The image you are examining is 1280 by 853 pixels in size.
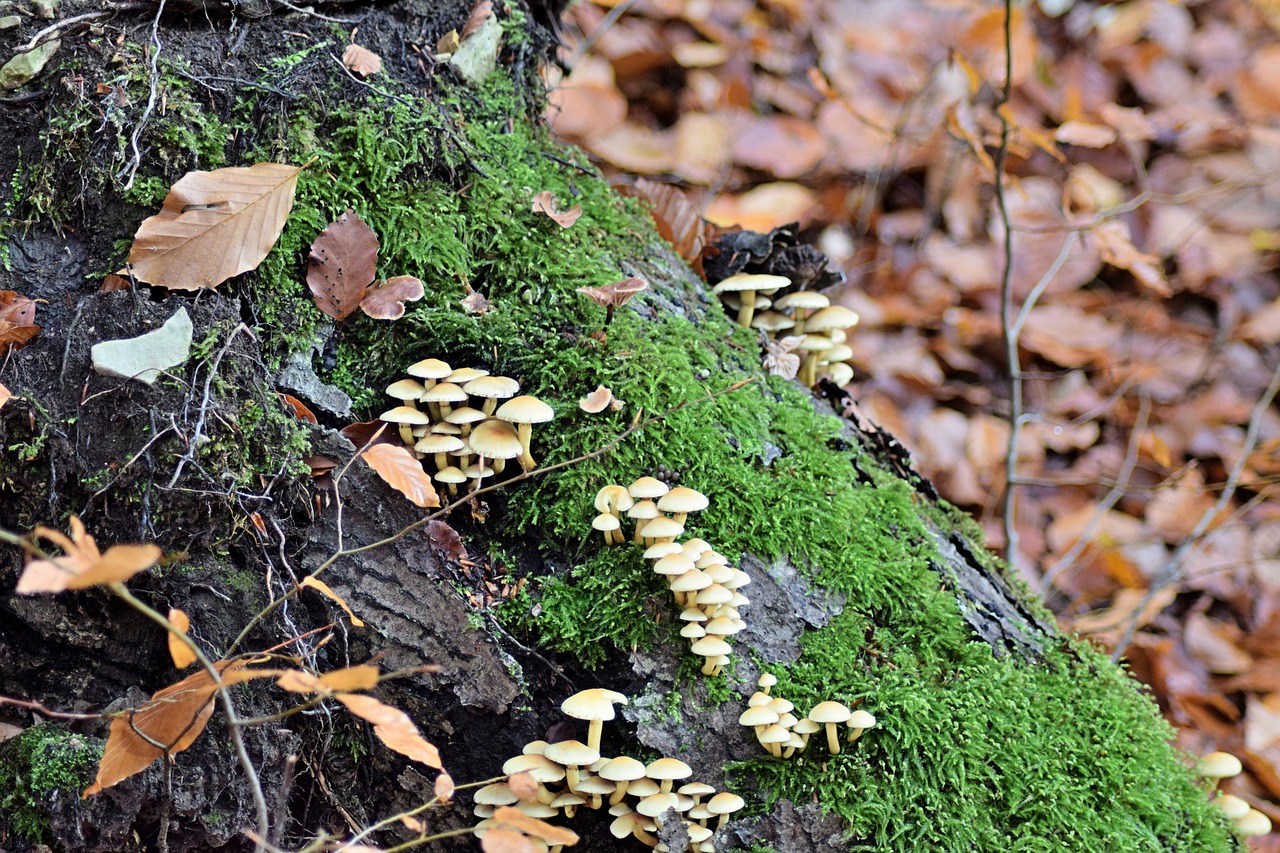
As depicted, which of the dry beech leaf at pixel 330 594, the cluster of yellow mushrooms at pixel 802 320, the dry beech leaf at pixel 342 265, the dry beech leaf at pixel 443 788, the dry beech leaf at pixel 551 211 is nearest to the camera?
the dry beech leaf at pixel 443 788

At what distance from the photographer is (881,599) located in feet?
8.44

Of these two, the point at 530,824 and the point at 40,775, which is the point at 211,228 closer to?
the point at 40,775

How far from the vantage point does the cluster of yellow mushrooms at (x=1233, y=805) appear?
113 inches

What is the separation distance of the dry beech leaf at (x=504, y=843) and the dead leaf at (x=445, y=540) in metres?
0.83

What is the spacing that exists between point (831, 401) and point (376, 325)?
176cm

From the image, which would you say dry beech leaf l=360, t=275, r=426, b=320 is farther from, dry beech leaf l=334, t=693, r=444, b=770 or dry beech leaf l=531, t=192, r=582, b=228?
dry beech leaf l=334, t=693, r=444, b=770

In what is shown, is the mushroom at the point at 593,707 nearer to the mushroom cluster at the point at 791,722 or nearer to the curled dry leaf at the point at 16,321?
the mushroom cluster at the point at 791,722

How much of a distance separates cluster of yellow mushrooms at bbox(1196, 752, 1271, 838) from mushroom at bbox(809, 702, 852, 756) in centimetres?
158

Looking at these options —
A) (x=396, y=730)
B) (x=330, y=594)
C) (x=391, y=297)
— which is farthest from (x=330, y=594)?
(x=391, y=297)

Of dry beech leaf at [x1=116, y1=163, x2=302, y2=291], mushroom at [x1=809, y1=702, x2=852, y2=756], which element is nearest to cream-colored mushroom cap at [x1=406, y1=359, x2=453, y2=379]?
dry beech leaf at [x1=116, y1=163, x2=302, y2=291]

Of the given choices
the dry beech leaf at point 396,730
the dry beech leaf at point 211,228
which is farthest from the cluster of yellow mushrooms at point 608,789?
the dry beech leaf at point 211,228

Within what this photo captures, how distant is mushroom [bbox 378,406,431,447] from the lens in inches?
90.9

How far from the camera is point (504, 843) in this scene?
1.65m

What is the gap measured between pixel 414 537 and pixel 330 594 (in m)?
0.30
